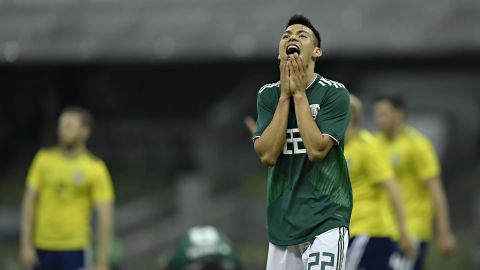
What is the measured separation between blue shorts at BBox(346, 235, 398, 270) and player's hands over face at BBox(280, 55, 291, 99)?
3.63 m

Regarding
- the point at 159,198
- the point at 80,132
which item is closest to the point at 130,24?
the point at 159,198

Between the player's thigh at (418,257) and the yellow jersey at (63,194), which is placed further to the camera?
the player's thigh at (418,257)

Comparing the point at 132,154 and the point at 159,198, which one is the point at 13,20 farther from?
the point at 159,198

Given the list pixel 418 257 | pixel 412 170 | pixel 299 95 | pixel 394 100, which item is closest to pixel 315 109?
pixel 299 95

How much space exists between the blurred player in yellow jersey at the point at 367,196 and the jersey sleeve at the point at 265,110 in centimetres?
303

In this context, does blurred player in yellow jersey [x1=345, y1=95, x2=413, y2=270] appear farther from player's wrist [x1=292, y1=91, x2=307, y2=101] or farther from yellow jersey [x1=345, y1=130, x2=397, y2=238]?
player's wrist [x1=292, y1=91, x2=307, y2=101]

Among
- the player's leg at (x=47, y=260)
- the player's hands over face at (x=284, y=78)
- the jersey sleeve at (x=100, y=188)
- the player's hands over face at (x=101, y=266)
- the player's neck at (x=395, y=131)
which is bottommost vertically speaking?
the player's hands over face at (x=101, y=266)

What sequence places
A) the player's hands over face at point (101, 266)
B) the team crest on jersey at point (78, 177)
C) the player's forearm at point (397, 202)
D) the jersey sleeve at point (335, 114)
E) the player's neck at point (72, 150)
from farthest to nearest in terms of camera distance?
the player's neck at point (72, 150)
the team crest on jersey at point (78, 177)
the player's hands over face at point (101, 266)
the player's forearm at point (397, 202)
the jersey sleeve at point (335, 114)

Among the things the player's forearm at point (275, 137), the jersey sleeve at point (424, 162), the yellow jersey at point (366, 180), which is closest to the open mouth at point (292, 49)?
the player's forearm at point (275, 137)

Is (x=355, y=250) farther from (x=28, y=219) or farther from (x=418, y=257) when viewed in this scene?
(x=28, y=219)

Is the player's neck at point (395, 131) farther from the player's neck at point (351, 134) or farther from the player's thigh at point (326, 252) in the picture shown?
the player's thigh at point (326, 252)

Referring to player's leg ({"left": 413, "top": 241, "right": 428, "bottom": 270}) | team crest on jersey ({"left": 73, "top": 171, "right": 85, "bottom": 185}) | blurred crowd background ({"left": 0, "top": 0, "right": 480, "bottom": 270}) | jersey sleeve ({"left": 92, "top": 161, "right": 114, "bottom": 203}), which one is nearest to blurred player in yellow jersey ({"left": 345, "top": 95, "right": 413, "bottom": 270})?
player's leg ({"left": 413, "top": 241, "right": 428, "bottom": 270})

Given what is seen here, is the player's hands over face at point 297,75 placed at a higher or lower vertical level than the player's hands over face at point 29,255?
higher

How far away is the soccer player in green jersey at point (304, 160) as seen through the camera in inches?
243
